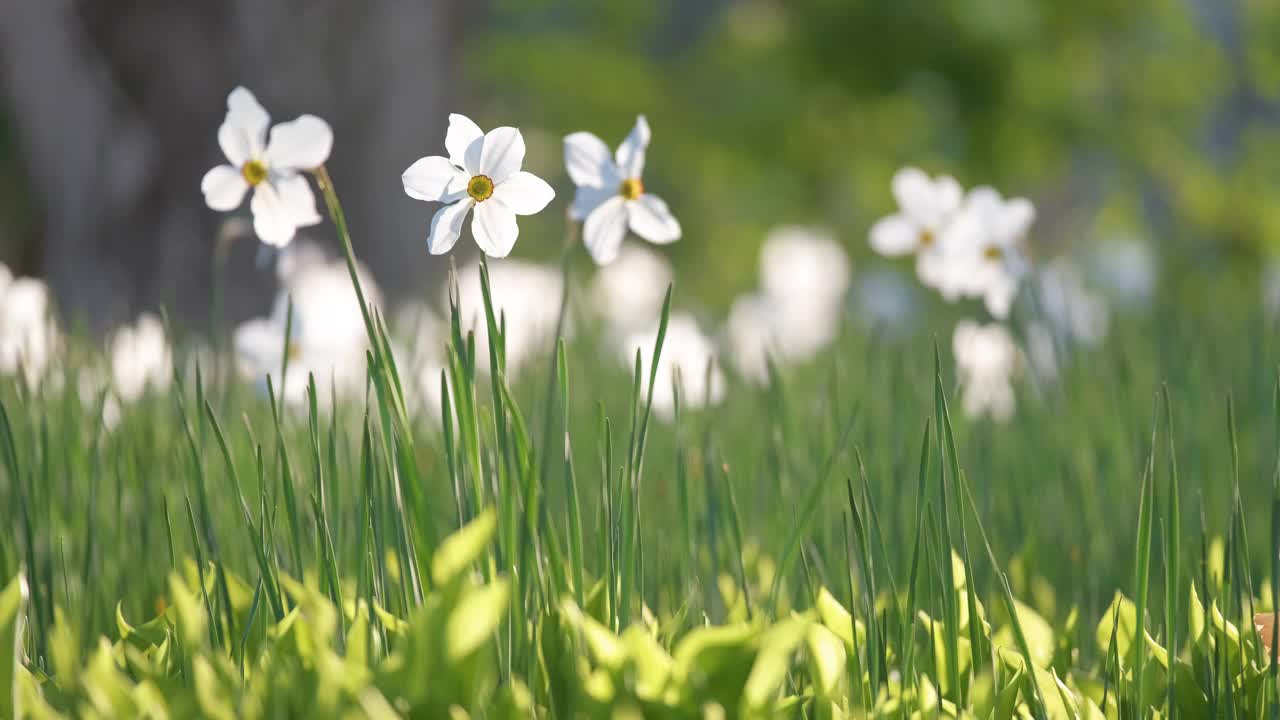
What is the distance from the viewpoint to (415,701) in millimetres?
938

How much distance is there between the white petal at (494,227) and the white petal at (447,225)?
0.02 m

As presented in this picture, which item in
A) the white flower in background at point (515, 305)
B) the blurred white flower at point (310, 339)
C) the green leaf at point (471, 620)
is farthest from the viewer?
the white flower in background at point (515, 305)

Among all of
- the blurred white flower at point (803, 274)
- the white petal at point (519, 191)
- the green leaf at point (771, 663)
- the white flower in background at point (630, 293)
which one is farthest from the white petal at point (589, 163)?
the blurred white flower at point (803, 274)

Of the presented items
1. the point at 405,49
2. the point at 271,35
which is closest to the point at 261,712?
the point at 271,35

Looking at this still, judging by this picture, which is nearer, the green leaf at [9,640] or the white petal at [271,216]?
the green leaf at [9,640]

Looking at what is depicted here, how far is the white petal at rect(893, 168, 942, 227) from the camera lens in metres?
2.05

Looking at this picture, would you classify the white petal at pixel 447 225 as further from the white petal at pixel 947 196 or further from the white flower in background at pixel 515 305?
the white flower in background at pixel 515 305

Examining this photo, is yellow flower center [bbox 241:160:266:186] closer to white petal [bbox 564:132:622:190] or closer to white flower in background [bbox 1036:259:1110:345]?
white petal [bbox 564:132:622:190]

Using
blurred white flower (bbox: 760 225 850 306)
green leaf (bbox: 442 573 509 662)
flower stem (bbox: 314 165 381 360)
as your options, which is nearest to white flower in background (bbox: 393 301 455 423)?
flower stem (bbox: 314 165 381 360)

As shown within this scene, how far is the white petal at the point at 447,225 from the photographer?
1.16 metres

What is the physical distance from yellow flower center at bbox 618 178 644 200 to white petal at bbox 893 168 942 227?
0.77 metres

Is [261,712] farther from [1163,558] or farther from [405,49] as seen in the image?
[405,49]

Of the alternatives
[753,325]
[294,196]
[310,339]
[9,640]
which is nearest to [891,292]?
[753,325]

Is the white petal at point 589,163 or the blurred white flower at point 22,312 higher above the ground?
the white petal at point 589,163
